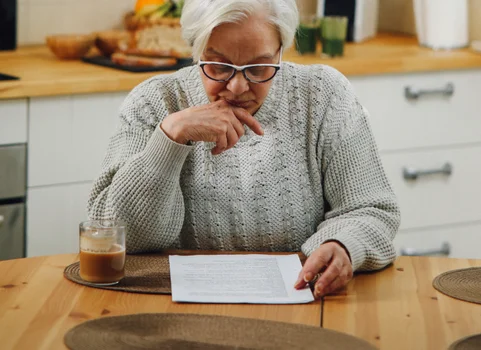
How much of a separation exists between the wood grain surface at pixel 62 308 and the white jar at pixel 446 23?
6.94ft

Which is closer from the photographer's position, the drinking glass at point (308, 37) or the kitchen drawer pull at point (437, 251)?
the drinking glass at point (308, 37)

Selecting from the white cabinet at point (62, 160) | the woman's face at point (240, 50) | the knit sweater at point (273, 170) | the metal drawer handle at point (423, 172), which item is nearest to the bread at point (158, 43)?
the white cabinet at point (62, 160)

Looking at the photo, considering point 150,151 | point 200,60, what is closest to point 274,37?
point 200,60

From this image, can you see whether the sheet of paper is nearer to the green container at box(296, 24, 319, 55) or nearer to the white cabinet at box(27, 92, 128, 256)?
the white cabinet at box(27, 92, 128, 256)

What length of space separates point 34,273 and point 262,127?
0.61 metres

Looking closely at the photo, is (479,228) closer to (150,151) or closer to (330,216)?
(330,216)

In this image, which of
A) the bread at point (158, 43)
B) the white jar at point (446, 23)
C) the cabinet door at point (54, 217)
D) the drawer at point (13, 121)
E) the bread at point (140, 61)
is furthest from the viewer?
the white jar at point (446, 23)

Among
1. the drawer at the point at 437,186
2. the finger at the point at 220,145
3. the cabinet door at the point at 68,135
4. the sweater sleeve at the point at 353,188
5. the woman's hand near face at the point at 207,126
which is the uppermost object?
the woman's hand near face at the point at 207,126

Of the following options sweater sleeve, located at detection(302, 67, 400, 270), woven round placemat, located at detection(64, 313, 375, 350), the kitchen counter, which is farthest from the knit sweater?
the kitchen counter

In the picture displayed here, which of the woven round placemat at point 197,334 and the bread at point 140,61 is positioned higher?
the bread at point 140,61

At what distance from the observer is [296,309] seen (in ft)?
5.50

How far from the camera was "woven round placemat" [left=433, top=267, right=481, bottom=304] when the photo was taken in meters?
1.76

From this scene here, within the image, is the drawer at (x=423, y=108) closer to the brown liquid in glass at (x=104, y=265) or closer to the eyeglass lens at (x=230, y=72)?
the eyeglass lens at (x=230, y=72)

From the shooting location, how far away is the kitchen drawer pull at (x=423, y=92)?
133 inches
